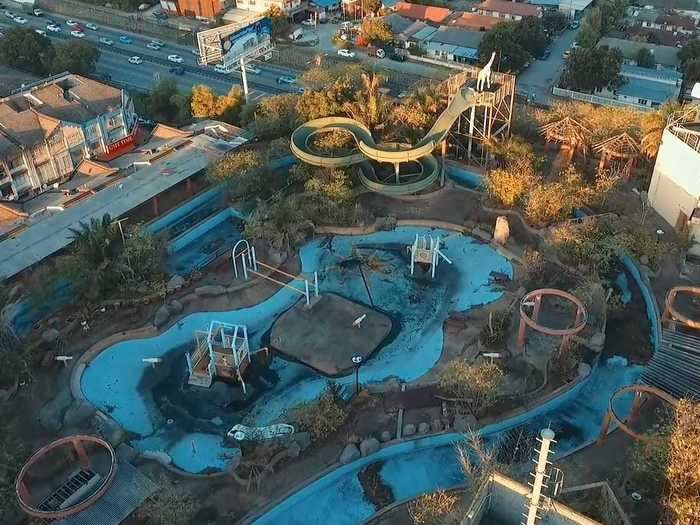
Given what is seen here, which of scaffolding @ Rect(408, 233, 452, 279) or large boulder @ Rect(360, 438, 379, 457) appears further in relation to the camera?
scaffolding @ Rect(408, 233, 452, 279)

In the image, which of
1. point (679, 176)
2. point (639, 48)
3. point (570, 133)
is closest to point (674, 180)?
point (679, 176)

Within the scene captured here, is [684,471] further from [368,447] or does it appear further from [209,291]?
[209,291]

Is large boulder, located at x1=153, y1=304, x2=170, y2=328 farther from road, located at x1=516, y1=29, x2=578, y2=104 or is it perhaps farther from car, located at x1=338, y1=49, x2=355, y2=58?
car, located at x1=338, y1=49, x2=355, y2=58

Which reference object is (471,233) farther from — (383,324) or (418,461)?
(418,461)

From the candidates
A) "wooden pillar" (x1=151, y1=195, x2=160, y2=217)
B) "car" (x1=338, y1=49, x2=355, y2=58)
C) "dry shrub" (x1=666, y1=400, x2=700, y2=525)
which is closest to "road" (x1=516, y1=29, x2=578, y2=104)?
"car" (x1=338, y1=49, x2=355, y2=58)

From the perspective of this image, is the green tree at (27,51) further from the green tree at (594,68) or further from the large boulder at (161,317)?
the green tree at (594,68)
